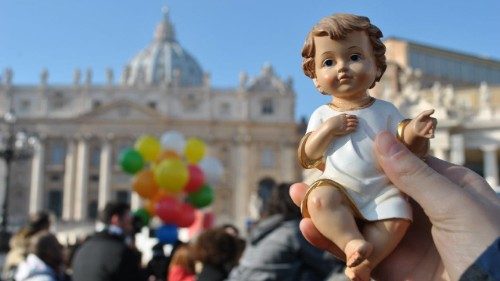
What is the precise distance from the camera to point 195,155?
1405cm

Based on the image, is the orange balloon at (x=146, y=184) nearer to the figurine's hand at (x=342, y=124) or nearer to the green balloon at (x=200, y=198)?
the green balloon at (x=200, y=198)

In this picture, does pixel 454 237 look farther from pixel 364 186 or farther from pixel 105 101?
pixel 105 101

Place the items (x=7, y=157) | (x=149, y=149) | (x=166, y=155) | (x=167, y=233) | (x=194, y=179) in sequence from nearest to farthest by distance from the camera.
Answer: (x=167, y=233), (x=194, y=179), (x=166, y=155), (x=149, y=149), (x=7, y=157)

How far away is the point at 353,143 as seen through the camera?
1.68m

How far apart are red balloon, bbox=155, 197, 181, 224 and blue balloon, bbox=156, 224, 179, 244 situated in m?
0.13

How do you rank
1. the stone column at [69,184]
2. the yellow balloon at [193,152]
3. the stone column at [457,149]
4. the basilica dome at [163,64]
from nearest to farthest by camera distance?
the yellow balloon at [193,152] → the stone column at [457,149] → the stone column at [69,184] → the basilica dome at [163,64]

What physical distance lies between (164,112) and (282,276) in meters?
45.5

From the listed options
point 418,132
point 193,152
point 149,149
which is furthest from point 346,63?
point 193,152

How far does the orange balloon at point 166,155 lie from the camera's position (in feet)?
43.7

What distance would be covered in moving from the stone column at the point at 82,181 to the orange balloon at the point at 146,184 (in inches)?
1397

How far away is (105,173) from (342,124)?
46.6 meters

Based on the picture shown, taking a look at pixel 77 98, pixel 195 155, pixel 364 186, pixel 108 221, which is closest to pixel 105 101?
pixel 77 98

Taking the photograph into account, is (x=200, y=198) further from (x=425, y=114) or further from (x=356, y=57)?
(x=425, y=114)

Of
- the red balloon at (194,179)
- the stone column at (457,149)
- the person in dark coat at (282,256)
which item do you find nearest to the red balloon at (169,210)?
the red balloon at (194,179)
